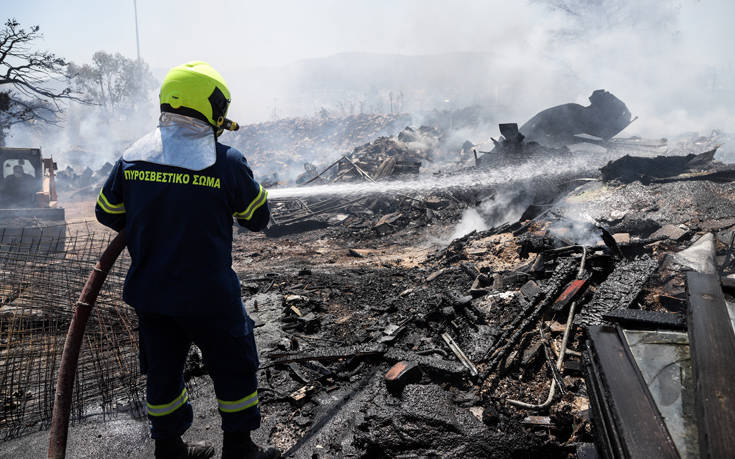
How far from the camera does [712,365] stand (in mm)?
1799

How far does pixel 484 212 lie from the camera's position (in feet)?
33.9

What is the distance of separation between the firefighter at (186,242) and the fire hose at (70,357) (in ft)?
0.76

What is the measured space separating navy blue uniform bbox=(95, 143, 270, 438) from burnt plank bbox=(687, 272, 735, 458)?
2051mm

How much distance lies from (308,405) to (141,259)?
1723mm

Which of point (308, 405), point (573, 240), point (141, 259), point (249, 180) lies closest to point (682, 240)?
point (573, 240)

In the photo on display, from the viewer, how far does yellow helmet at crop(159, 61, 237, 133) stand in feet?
6.47

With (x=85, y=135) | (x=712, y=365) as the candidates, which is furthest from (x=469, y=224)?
(x=85, y=135)

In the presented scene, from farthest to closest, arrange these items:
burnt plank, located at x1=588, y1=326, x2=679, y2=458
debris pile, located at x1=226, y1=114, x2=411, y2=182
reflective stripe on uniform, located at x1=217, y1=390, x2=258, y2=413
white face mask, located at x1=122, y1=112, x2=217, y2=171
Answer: debris pile, located at x1=226, y1=114, x2=411, y2=182 < reflective stripe on uniform, located at x1=217, y1=390, x2=258, y2=413 < white face mask, located at x1=122, y1=112, x2=217, y2=171 < burnt plank, located at x1=588, y1=326, x2=679, y2=458

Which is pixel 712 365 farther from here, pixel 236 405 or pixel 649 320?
pixel 236 405

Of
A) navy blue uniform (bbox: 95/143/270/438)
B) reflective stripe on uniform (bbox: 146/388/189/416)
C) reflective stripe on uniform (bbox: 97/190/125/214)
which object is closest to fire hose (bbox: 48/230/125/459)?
reflective stripe on uniform (bbox: 97/190/125/214)

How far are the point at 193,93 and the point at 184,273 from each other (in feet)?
2.94

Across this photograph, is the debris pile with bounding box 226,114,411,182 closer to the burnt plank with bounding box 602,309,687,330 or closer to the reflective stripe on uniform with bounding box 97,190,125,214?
the reflective stripe on uniform with bounding box 97,190,125,214

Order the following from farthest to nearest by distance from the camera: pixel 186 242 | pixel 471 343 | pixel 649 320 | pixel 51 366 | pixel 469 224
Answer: pixel 469 224 → pixel 471 343 → pixel 51 366 → pixel 649 320 → pixel 186 242

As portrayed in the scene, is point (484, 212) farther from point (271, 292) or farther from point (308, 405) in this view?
point (308, 405)
